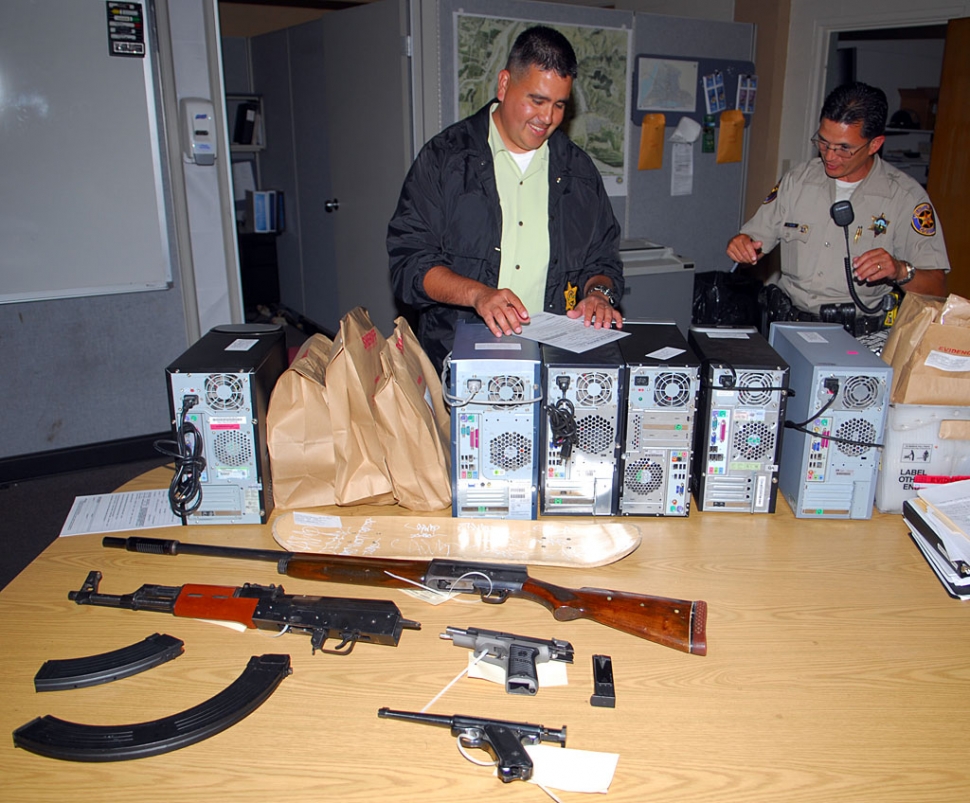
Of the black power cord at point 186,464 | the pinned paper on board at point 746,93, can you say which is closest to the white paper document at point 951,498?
the black power cord at point 186,464

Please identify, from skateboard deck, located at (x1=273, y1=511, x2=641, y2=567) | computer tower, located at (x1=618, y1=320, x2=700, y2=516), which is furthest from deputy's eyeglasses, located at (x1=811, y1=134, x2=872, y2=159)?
skateboard deck, located at (x1=273, y1=511, x2=641, y2=567)

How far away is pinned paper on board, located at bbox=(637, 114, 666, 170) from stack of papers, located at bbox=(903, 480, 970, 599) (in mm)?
2662

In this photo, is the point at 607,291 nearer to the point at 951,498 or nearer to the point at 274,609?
the point at 951,498

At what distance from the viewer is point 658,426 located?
57.6 inches

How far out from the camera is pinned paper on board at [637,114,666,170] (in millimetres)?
3754

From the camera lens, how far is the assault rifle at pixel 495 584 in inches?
47.2

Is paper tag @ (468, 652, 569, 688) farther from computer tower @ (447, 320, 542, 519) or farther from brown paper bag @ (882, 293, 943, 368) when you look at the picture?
brown paper bag @ (882, 293, 943, 368)

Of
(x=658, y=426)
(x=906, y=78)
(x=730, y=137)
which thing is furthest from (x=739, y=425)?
(x=906, y=78)

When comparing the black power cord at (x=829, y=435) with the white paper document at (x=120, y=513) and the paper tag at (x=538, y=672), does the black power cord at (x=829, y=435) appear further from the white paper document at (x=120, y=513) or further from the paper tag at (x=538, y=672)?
the white paper document at (x=120, y=513)

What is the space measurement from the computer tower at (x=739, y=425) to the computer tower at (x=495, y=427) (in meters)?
0.33

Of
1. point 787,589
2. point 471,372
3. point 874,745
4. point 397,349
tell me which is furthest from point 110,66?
point 874,745

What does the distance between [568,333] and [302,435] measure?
57cm

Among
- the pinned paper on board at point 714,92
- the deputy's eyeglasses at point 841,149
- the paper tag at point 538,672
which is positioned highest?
the pinned paper on board at point 714,92

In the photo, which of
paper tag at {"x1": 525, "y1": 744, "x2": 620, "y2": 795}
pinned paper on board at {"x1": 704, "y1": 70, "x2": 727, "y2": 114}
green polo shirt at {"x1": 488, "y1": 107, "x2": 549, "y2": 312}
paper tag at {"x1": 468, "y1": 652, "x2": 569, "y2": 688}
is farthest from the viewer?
pinned paper on board at {"x1": 704, "y1": 70, "x2": 727, "y2": 114}
